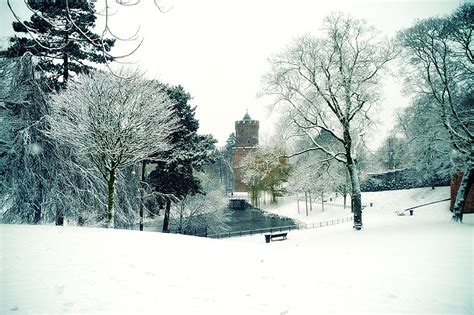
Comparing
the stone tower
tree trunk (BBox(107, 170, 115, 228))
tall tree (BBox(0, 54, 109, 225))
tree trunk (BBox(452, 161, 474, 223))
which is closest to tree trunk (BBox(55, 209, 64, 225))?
tall tree (BBox(0, 54, 109, 225))

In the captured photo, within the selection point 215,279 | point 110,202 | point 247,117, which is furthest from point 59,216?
point 247,117

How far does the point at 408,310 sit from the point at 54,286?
5.46m

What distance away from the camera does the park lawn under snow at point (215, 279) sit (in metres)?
3.81

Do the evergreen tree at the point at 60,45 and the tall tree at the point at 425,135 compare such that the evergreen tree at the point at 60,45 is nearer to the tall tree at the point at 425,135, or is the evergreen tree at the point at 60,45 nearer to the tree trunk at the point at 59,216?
the tree trunk at the point at 59,216

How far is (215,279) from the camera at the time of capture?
5043 millimetres

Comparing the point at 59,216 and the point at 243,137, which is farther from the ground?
the point at 243,137

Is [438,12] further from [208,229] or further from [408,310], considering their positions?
[208,229]

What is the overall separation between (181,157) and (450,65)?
1663cm

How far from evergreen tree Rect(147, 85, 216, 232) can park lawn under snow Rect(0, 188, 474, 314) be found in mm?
11769

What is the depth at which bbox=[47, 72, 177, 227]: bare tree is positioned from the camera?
40.5 feet

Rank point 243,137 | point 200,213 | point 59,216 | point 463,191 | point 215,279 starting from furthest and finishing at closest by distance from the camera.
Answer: point 243,137 < point 200,213 < point 463,191 < point 59,216 < point 215,279

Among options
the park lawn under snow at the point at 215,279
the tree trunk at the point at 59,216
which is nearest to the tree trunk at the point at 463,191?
the park lawn under snow at the point at 215,279

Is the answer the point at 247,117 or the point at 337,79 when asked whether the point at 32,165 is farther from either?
the point at 247,117

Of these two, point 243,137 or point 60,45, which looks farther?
point 243,137
